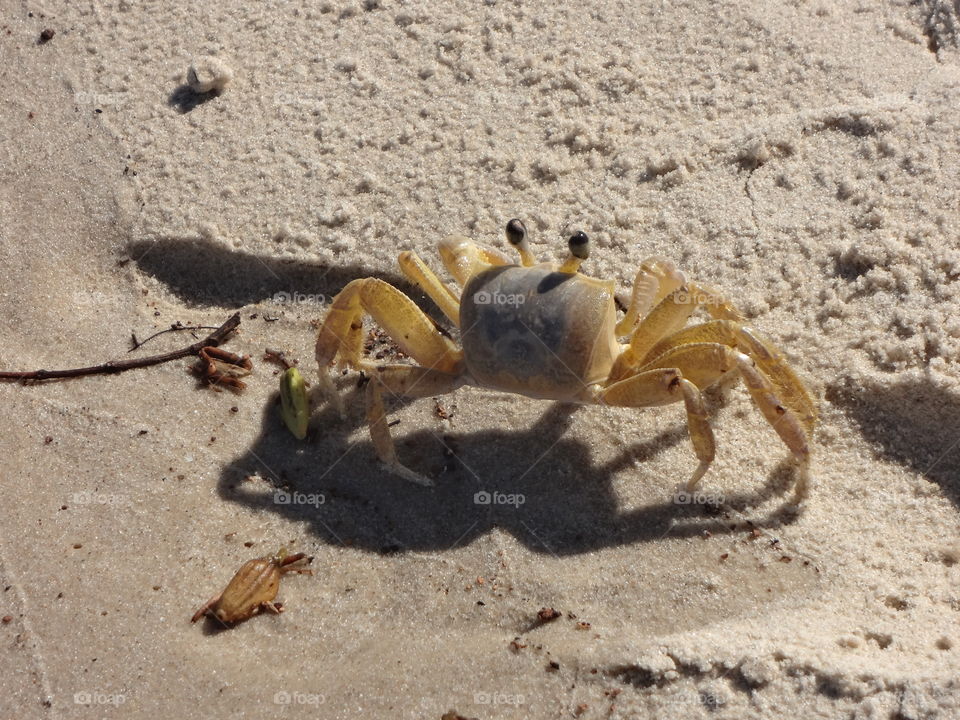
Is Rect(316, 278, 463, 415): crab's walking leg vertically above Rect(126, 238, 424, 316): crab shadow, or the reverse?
Rect(316, 278, 463, 415): crab's walking leg

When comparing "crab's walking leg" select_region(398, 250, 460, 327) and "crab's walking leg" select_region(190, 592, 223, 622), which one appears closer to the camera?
"crab's walking leg" select_region(190, 592, 223, 622)

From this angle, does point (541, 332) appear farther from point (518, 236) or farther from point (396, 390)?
point (396, 390)

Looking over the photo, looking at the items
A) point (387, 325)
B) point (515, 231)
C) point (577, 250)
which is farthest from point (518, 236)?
point (387, 325)

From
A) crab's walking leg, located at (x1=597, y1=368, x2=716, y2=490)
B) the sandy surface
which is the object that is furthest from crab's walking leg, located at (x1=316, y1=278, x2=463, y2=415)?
crab's walking leg, located at (x1=597, y1=368, x2=716, y2=490)

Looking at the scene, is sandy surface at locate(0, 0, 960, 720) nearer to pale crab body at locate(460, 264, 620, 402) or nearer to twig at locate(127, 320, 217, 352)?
twig at locate(127, 320, 217, 352)

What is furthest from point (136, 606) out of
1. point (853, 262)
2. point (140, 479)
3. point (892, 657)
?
point (853, 262)

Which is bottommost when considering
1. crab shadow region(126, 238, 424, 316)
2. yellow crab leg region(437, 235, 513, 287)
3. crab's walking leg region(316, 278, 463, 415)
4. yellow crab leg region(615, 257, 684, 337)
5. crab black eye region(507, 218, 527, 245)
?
crab shadow region(126, 238, 424, 316)

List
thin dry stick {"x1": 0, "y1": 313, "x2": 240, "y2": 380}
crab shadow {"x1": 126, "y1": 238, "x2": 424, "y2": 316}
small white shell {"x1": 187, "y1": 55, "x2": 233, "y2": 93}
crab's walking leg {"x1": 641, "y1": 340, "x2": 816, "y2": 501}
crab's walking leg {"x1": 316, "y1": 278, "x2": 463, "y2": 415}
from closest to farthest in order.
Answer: crab's walking leg {"x1": 641, "y1": 340, "x2": 816, "y2": 501}, crab's walking leg {"x1": 316, "y1": 278, "x2": 463, "y2": 415}, thin dry stick {"x1": 0, "y1": 313, "x2": 240, "y2": 380}, crab shadow {"x1": 126, "y1": 238, "x2": 424, "y2": 316}, small white shell {"x1": 187, "y1": 55, "x2": 233, "y2": 93}

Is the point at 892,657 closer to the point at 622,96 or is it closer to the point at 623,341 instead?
the point at 623,341
